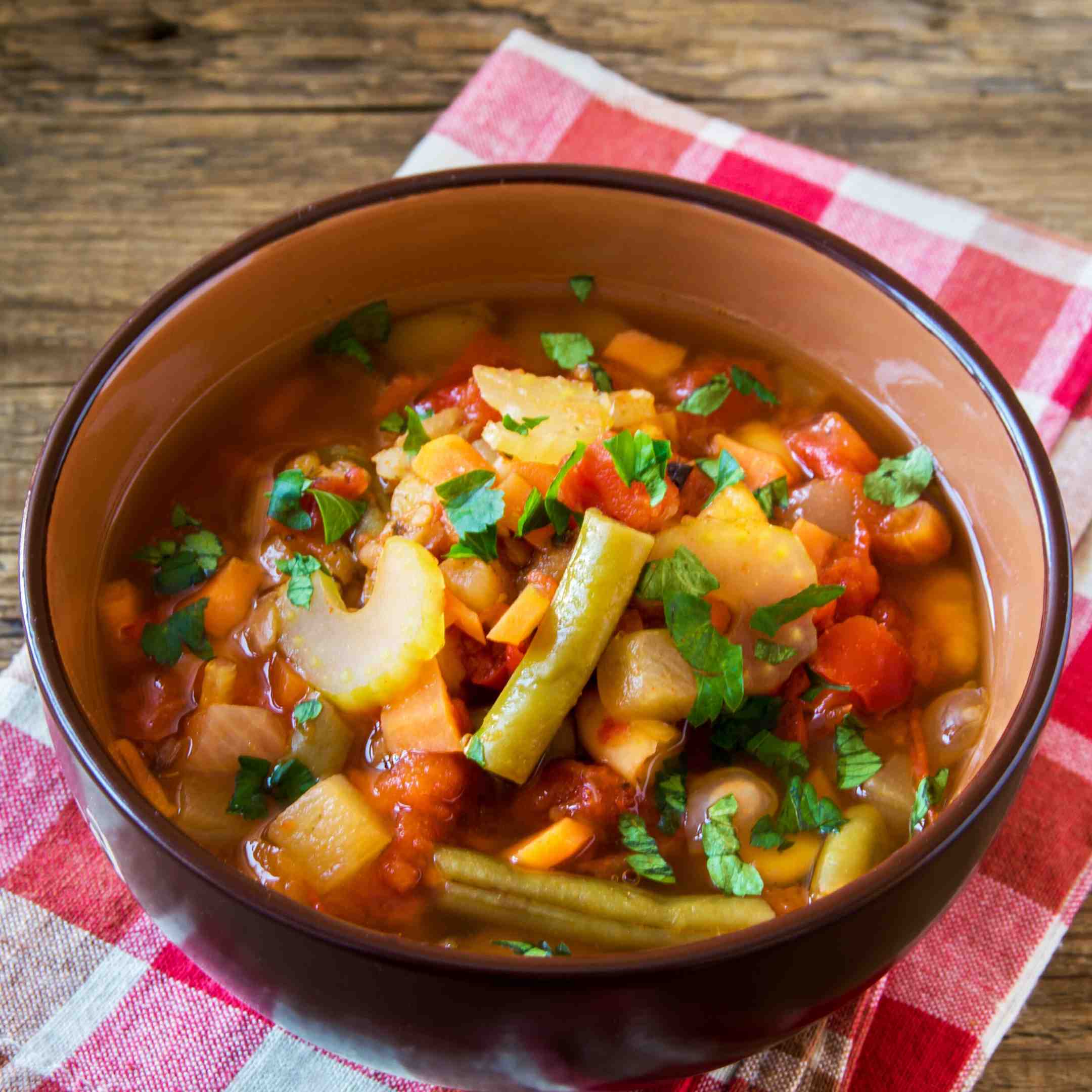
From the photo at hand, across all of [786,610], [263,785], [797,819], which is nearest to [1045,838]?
[797,819]

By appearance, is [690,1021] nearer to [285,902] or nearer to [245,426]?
[285,902]

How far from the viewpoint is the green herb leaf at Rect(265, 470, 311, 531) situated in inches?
92.1

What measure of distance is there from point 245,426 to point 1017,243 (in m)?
1.73

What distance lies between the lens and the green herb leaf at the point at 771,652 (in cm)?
211

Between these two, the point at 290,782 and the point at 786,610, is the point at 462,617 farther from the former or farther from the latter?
the point at 786,610

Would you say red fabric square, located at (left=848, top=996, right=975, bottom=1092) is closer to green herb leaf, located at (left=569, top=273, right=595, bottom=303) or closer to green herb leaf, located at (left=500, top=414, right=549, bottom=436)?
green herb leaf, located at (left=500, top=414, right=549, bottom=436)

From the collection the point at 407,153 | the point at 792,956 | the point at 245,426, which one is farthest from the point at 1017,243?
the point at 792,956

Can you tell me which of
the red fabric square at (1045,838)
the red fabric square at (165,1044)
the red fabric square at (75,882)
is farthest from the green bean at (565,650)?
the red fabric square at (1045,838)

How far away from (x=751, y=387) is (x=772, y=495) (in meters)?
0.28

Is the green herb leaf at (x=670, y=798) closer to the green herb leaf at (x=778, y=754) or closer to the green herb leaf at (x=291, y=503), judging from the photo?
the green herb leaf at (x=778, y=754)

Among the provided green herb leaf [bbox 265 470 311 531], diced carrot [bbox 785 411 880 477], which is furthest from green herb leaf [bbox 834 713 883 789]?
green herb leaf [bbox 265 470 311 531]

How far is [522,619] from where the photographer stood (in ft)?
6.82

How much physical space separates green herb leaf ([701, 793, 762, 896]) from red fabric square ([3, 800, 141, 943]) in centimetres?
92

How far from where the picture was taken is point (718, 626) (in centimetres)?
212
